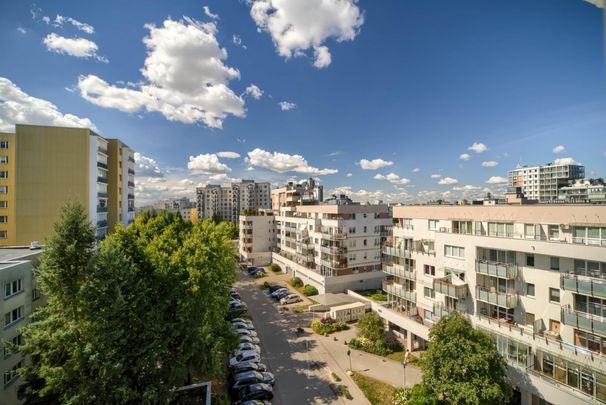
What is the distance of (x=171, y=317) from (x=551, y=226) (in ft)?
71.6

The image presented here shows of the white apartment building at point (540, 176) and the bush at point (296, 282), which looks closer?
the bush at point (296, 282)

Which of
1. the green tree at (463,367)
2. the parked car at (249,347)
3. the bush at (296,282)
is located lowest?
the parked car at (249,347)

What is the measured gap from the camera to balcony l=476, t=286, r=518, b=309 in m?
16.7

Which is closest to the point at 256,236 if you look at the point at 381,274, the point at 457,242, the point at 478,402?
the point at 381,274

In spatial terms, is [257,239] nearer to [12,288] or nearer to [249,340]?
[249,340]

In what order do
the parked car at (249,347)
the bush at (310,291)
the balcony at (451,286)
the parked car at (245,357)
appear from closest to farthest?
the balcony at (451,286), the parked car at (245,357), the parked car at (249,347), the bush at (310,291)

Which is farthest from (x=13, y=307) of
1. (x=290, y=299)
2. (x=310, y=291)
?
(x=310, y=291)

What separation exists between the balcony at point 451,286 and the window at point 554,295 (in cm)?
455

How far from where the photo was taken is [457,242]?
786 inches

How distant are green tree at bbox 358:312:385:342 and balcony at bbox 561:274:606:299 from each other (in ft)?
44.8

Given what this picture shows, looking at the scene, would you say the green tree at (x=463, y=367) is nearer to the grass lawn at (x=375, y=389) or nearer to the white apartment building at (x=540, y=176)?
the grass lawn at (x=375, y=389)

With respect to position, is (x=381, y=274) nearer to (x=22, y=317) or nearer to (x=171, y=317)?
(x=171, y=317)

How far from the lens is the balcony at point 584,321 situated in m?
13.3

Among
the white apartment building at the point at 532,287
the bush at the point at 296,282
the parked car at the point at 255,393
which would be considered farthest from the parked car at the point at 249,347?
the bush at the point at 296,282
